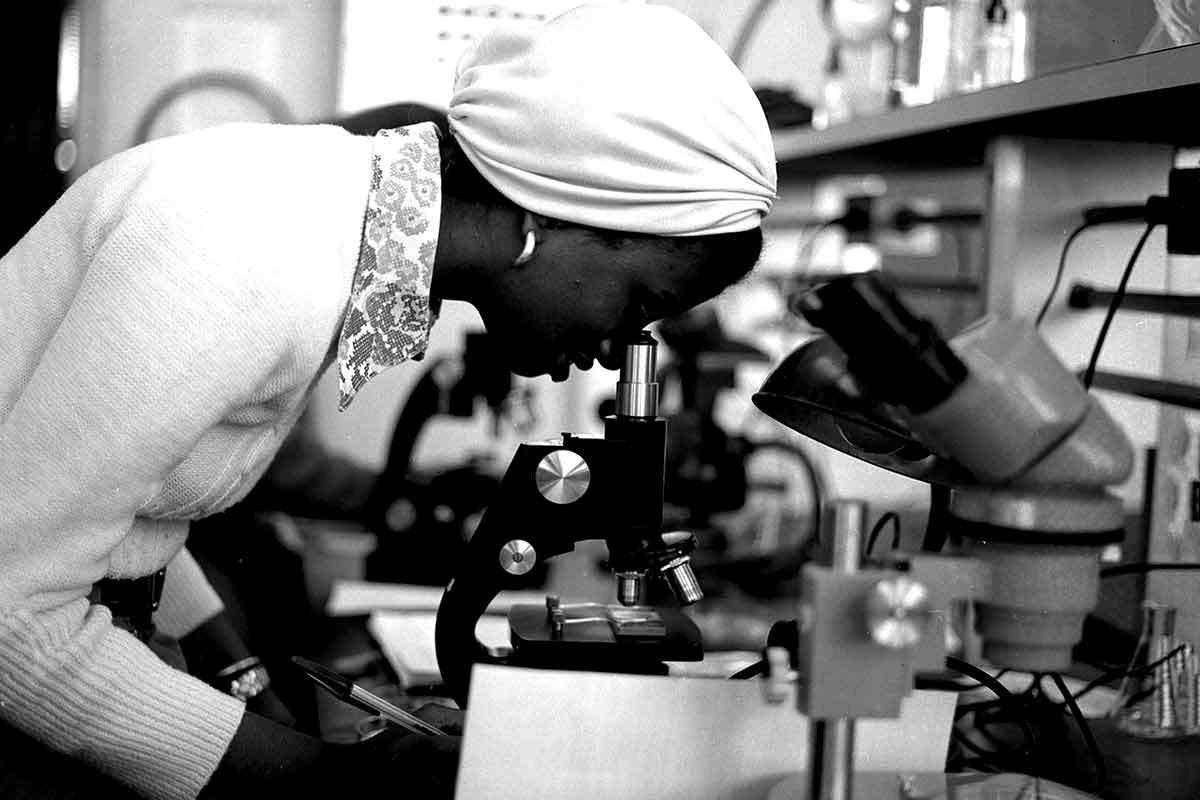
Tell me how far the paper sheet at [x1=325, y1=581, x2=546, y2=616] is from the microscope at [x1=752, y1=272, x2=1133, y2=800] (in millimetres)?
947

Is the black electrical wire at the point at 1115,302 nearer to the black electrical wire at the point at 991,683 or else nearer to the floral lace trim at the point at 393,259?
the black electrical wire at the point at 991,683

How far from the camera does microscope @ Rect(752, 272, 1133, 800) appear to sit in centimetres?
73

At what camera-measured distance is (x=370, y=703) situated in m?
0.93

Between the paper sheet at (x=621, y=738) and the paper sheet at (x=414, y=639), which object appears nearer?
the paper sheet at (x=621, y=738)

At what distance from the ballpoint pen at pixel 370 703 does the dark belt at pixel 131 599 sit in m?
0.20

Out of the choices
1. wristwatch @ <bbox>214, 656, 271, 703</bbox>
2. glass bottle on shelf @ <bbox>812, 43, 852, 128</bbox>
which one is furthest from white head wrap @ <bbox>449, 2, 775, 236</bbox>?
glass bottle on shelf @ <bbox>812, 43, 852, 128</bbox>

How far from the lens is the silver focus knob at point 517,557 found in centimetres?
104

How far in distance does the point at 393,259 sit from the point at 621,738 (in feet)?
1.33

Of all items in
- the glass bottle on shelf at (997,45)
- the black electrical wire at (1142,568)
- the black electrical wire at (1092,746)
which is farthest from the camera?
the glass bottle on shelf at (997,45)

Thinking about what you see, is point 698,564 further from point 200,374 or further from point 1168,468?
point 200,374

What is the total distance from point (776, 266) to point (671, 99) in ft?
10.4

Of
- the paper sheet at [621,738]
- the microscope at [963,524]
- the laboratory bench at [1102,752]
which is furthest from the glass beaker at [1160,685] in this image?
the paper sheet at [621,738]

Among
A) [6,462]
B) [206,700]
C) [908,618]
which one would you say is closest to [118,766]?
[206,700]

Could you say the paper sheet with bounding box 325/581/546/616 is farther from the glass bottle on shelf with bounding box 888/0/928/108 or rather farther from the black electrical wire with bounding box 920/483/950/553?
the glass bottle on shelf with bounding box 888/0/928/108
